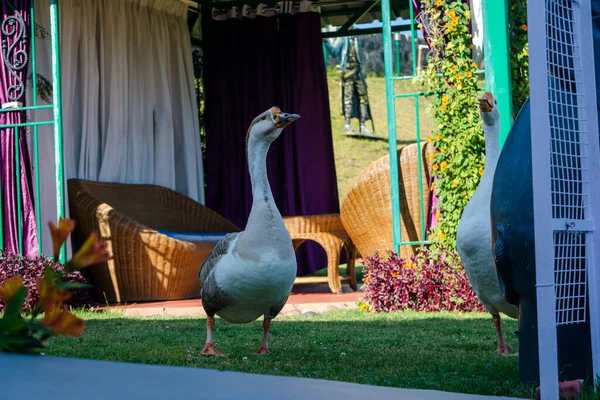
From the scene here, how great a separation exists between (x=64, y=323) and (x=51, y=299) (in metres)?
0.04

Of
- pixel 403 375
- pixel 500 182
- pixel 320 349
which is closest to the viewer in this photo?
pixel 500 182

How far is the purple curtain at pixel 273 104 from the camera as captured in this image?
35.8 feet

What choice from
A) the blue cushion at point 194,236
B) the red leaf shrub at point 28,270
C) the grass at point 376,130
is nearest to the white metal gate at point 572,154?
the red leaf shrub at point 28,270

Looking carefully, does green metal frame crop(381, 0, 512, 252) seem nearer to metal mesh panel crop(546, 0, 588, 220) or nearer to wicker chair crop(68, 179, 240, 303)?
wicker chair crop(68, 179, 240, 303)

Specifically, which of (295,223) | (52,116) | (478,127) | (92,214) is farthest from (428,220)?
(52,116)

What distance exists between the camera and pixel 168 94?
400 inches

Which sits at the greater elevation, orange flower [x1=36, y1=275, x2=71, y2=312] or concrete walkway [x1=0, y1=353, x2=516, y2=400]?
orange flower [x1=36, y1=275, x2=71, y2=312]

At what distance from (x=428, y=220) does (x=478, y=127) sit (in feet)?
3.56

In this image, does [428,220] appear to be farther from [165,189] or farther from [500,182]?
[500,182]

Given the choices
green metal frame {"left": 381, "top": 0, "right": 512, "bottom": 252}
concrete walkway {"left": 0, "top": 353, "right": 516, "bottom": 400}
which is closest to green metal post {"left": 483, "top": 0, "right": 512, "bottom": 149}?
green metal frame {"left": 381, "top": 0, "right": 512, "bottom": 252}

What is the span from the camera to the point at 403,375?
3719 mm

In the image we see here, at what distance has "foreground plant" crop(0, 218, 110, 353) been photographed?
1156mm

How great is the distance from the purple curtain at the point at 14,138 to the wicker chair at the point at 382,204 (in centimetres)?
295

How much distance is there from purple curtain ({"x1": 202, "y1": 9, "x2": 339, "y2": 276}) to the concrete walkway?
9381 mm
